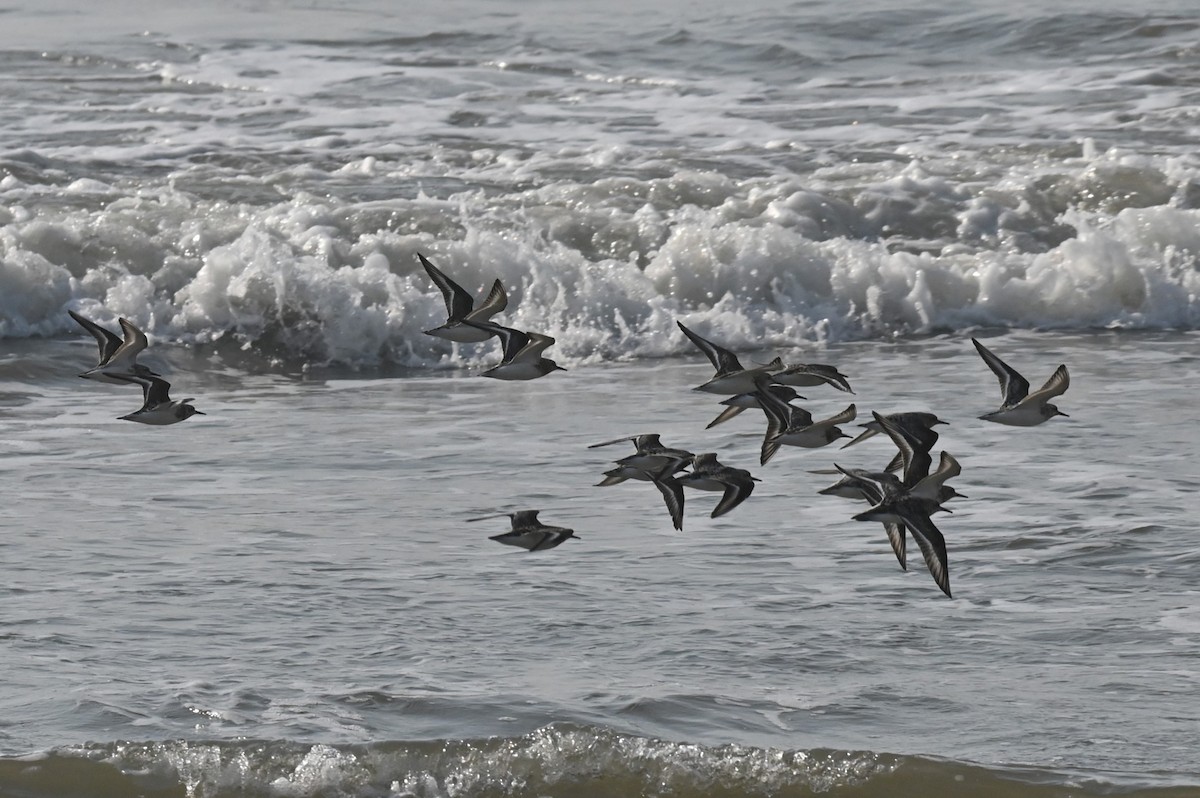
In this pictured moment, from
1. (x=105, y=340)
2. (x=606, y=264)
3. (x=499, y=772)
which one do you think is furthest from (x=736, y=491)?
(x=606, y=264)

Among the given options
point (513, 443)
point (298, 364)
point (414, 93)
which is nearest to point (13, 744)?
point (513, 443)

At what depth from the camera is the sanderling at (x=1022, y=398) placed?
17.9ft

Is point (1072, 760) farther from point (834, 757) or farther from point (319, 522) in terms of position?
point (319, 522)

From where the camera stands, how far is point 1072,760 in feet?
17.2

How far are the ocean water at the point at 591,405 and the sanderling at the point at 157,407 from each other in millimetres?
802

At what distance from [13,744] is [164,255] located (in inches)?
344

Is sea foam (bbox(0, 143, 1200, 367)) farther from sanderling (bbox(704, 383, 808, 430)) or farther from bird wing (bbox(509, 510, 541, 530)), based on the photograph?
sanderling (bbox(704, 383, 808, 430))

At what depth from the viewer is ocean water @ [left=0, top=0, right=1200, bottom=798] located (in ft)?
18.1

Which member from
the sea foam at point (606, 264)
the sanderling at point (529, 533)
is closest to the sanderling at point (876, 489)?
the sanderling at point (529, 533)

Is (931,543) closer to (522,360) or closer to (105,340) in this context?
(522,360)

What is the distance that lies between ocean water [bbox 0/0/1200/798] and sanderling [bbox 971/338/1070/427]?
3.01 ft

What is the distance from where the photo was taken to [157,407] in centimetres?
606

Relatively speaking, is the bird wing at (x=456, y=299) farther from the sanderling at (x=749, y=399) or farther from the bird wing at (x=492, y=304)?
the sanderling at (x=749, y=399)

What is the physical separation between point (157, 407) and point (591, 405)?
15.2 ft
